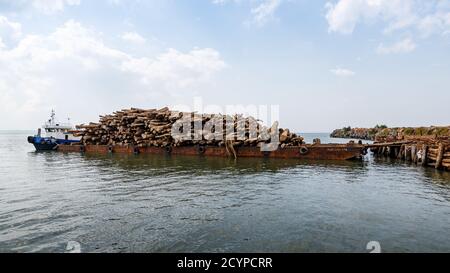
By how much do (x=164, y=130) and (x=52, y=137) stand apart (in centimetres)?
2374

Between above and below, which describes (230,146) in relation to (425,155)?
above

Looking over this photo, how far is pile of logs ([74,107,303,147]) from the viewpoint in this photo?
93.2 ft

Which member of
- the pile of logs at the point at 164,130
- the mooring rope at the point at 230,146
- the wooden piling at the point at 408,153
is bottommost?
the wooden piling at the point at 408,153

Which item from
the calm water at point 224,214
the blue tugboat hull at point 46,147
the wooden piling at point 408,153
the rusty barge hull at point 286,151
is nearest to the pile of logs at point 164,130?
the rusty barge hull at point 286,151

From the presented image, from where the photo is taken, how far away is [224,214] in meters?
9.13

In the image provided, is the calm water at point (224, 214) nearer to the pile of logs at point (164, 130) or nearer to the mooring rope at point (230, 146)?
the mooring rope at point (230, 146)

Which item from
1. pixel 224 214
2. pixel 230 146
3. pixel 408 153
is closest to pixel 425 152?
pixel 408 153

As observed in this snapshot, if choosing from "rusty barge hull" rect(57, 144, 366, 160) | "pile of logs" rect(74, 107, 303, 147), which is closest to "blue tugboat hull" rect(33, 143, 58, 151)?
"pile of logs" rect(74, 107, 303, 147)

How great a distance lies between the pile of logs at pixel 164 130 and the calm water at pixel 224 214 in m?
12.7

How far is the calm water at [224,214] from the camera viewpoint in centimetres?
675

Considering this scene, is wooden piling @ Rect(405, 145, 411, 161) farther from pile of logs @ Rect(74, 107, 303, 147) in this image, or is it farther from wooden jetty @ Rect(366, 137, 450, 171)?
pile of logs @ Rect(74, 107, 303, 147)

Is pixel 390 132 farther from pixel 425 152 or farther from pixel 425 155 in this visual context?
pixel 425 155

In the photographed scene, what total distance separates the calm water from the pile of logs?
12.7 m
